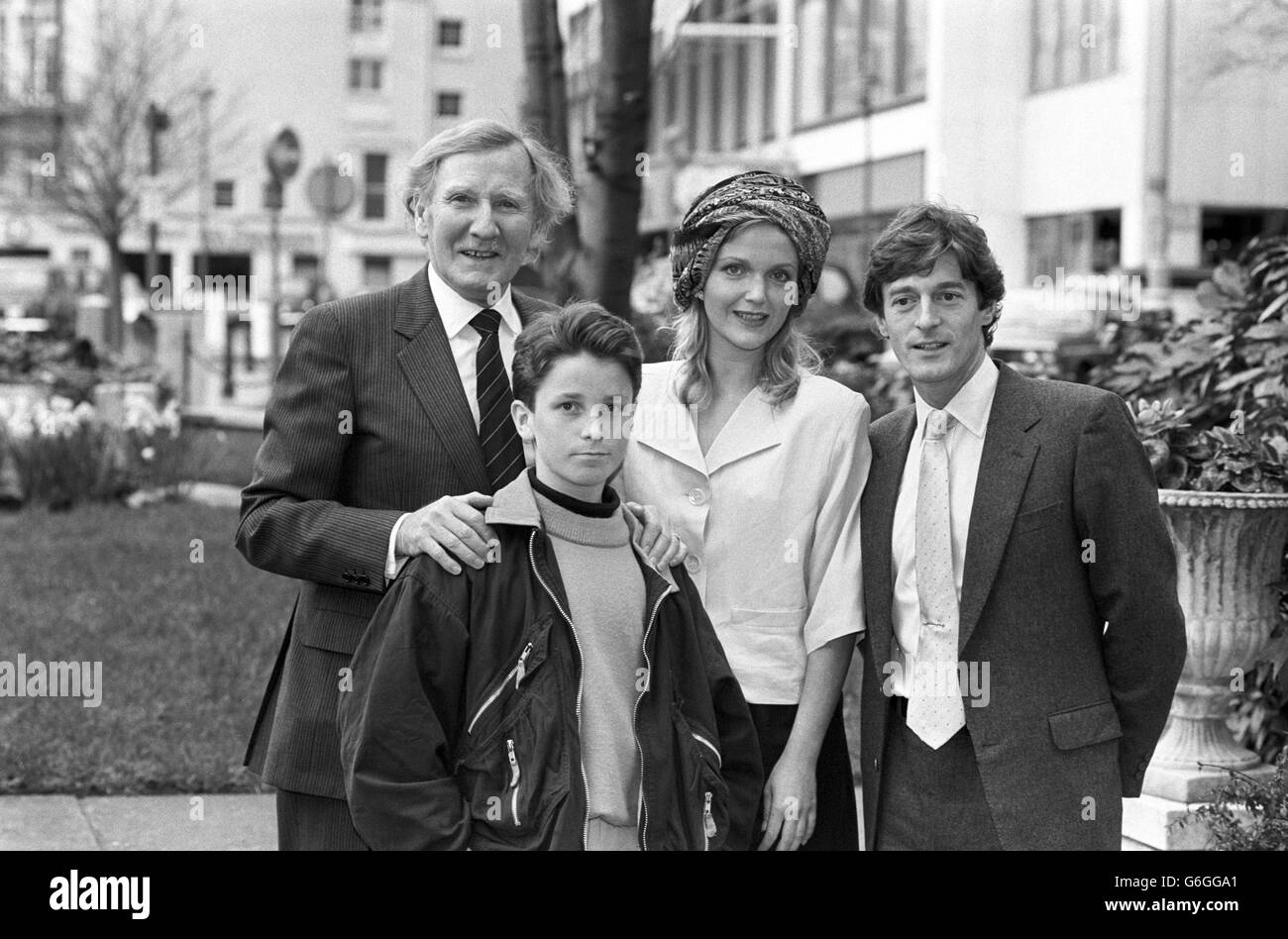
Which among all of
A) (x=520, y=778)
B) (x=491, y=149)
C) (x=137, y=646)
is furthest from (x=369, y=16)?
(x=520, y=778)

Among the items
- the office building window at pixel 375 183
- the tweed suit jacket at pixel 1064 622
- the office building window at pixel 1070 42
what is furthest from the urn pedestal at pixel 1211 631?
the office building window at pixel 375 183

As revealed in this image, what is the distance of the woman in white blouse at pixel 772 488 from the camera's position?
3.13 metres

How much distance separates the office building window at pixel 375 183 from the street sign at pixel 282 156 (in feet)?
124

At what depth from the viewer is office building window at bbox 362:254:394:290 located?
54594mm

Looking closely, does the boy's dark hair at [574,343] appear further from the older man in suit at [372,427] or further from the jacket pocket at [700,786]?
the jacket pocket at [700,786]

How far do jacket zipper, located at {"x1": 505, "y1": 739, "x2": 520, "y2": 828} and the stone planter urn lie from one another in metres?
2.68

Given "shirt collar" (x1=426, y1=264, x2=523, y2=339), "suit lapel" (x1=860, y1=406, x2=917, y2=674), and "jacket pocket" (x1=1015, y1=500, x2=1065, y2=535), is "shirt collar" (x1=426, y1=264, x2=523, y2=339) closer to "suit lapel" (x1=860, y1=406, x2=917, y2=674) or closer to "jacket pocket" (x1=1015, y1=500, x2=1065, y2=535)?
"suit lapel" (x1=860, y1=406, x2=917, y2=674)

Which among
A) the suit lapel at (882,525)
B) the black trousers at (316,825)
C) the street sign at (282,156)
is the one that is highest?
the street sign at (282,156)

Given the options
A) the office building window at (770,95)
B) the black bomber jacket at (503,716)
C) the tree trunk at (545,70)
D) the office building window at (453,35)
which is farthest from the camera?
the office building window at (453,35)

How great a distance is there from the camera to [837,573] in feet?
10.4

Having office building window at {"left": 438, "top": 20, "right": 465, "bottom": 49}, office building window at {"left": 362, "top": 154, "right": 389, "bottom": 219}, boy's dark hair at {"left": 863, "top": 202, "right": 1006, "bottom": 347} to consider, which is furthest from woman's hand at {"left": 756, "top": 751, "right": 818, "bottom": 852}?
office building window at {"left": 438, "top": 20, "right": 465, "bottom": 49}

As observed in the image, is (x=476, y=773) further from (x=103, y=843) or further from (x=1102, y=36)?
(x=1102, y=36)

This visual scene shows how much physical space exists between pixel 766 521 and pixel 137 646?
5.07 m
